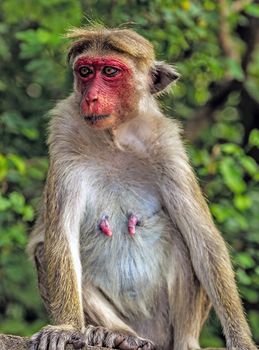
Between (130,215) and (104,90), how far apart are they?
96 cm

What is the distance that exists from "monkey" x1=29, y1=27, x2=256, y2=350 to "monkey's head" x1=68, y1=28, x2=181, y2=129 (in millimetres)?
10

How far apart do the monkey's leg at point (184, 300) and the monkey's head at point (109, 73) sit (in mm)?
1129

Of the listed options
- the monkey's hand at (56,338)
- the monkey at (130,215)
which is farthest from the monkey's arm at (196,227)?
the monkey's hand at (56,338)

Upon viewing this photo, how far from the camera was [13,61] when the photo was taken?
1233 cm

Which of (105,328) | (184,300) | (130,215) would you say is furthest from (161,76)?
(105,328)

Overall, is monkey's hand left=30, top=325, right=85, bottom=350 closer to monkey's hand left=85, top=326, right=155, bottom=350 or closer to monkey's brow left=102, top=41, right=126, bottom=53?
monkey's hand left=85, top=326, right=155, bottom=350

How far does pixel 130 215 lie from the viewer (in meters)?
8.73

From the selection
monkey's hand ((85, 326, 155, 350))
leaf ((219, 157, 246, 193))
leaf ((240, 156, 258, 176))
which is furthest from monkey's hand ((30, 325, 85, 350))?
leaf ((240, 156, 258, 176))

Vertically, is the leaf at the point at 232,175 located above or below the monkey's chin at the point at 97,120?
below

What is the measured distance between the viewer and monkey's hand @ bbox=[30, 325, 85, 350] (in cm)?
784

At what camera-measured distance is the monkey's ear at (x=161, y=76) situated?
360 inches

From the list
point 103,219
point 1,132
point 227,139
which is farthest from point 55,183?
point 227,139

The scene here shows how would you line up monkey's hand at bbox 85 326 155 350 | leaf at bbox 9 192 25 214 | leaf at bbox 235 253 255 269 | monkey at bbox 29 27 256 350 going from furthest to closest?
1. leaf at bbox 235 253 255 269
2. leaf at bbox 9 192 25 214
3. monkey at bbox 29 27 256 350
4. monkey's hand at bbox 85 326 155 350

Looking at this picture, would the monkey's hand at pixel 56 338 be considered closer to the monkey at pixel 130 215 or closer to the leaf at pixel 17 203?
the monkey at pixel 130 215
